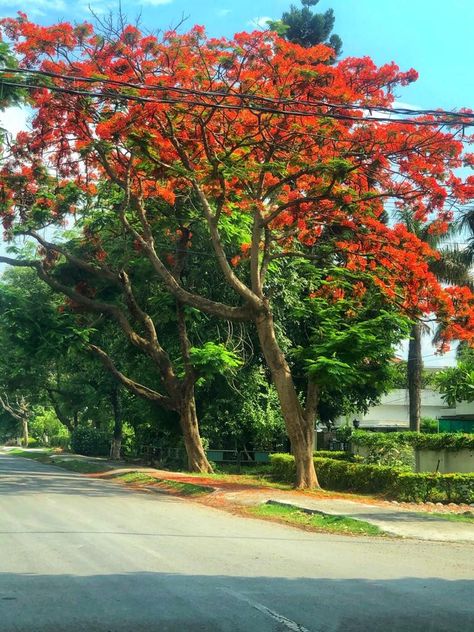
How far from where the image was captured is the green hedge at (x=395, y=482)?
17.4 m

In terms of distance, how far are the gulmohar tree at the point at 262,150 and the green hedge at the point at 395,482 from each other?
4.45 feet

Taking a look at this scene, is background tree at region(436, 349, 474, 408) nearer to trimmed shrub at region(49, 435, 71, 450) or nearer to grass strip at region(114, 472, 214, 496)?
grass strip at region(114, 472, 214, 496)

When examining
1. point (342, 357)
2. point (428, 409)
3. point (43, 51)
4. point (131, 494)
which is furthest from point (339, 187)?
point (428, 409)

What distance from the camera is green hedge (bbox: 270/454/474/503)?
1741 cm

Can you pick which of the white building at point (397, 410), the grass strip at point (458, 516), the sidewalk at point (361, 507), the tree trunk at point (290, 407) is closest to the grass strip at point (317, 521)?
the sidewalk at point (361, 507)

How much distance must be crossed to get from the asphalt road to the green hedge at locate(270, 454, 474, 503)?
5607mm

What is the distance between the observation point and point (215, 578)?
7.80 m

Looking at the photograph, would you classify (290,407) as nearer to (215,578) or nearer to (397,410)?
(215,578)

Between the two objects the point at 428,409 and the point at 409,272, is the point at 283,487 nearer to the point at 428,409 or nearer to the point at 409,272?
the point at 409,272

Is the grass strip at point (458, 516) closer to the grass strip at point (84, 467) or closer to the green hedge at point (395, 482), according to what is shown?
the green hedge at point (395, 482)

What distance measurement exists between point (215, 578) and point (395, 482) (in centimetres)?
1162

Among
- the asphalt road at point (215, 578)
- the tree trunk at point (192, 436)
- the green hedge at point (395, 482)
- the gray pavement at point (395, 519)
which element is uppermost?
the tree trunk at point (192, 436)

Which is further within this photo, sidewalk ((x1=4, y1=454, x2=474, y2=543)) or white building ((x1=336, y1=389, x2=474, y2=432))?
white building ((x1=336, y1=389, x2=474, y2=432))

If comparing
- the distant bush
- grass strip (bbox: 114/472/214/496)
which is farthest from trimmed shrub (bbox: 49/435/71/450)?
grass strip (bbox: 114/472/214/496)
